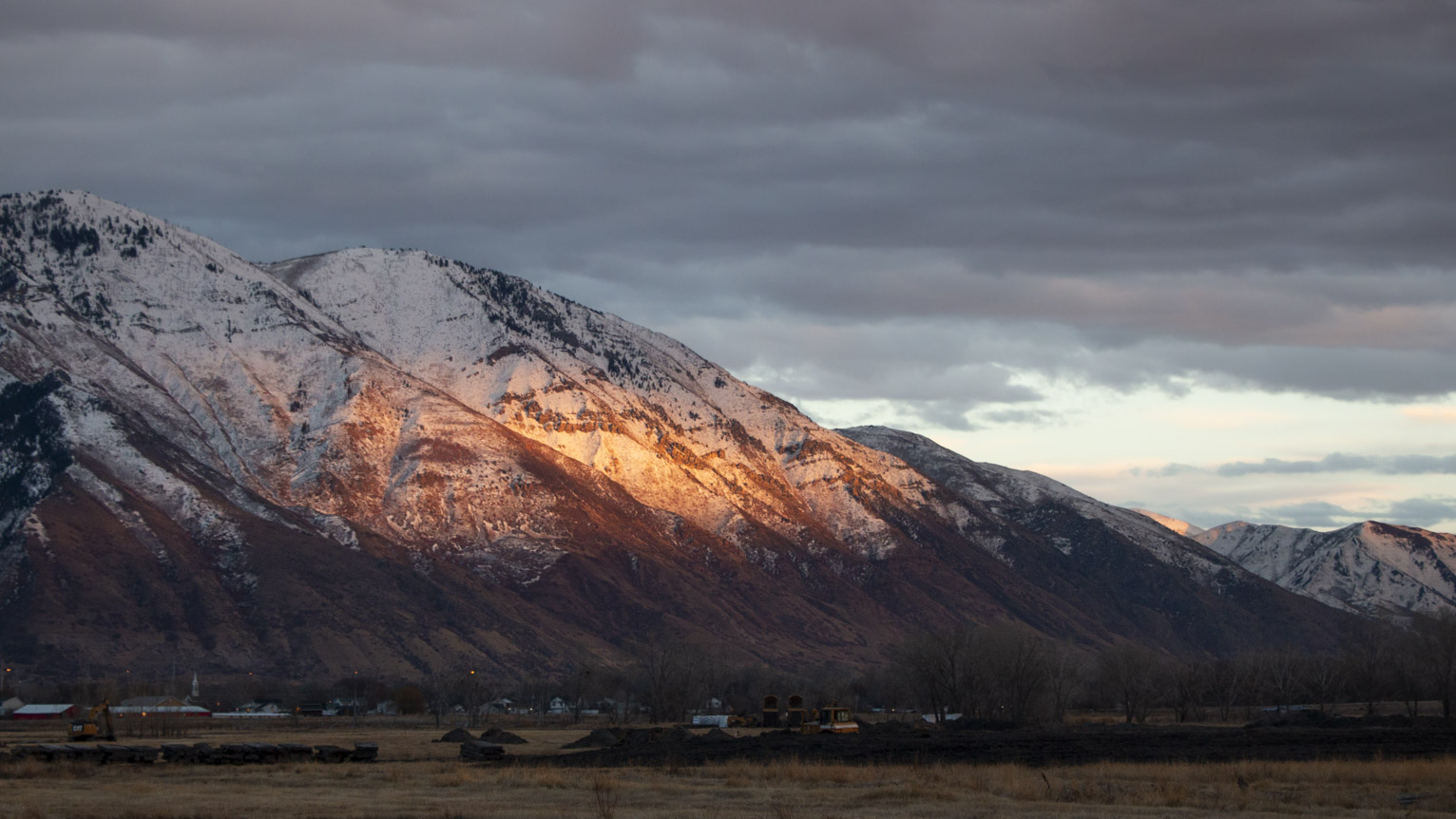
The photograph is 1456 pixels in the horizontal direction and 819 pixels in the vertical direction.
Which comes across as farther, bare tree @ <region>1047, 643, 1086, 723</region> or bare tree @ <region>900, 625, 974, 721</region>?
bare tree @ <region>1047, 643, 1086, 723</region>

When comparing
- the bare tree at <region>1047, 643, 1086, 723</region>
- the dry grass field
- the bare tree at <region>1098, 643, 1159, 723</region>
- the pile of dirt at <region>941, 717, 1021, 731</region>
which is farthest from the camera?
the bare tree at <region>1098, 643, 1159, 723</region>

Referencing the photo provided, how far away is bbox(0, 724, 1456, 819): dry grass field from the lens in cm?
4097

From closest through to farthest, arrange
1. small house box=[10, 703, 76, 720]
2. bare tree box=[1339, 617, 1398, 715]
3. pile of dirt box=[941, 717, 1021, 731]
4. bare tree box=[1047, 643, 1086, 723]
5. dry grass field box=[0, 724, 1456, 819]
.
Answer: dry grass field box=[0, 724, 1456, 819]
pile of dirt box=[941, 717, 1021, 731]
bare tree box=[1047, 643, 1086, 723]
small house box=[10, 703, 76, 720]
bare tree box=[1339, 617, 1398, 715]

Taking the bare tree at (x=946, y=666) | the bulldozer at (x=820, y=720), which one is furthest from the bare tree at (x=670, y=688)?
the bulldozer at (x=820, y=720)

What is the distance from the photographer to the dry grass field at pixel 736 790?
134 feet

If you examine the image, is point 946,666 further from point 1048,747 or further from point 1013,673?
point 1048,747

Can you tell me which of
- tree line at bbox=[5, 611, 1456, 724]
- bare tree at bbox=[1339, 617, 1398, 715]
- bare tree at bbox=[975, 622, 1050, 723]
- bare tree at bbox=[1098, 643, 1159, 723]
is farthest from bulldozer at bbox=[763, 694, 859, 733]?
bare tree at bbox=[1339, 617, 1398, 715]

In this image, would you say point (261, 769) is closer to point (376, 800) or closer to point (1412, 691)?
point (376, 800)

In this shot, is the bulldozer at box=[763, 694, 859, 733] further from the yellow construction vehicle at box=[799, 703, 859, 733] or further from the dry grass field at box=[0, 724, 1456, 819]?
the dry grass field at box=[0, 724, 1456, 819]

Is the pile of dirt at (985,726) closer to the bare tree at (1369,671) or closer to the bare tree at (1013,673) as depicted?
the bare tree at (1013,673)

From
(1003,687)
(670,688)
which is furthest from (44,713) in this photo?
(1003,687)

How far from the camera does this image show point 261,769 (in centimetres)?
5806

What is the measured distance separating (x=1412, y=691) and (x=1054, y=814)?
115120 millimetres

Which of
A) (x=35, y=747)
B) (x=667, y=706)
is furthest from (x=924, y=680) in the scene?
(x=35, y=747)
